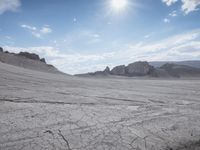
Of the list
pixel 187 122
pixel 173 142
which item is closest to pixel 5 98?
pixel 173 142

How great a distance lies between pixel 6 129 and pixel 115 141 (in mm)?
1996

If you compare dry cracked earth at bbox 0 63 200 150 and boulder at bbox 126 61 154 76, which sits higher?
boulder at bbox 126 61 154 76

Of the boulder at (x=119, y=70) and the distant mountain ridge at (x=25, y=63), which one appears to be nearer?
Answer: the distant mountain ridge at (x=25, y=63)

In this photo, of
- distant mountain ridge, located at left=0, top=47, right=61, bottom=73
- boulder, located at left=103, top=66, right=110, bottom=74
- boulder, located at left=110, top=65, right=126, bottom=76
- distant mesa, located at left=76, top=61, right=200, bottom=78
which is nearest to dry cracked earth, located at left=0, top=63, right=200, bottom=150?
distant mountain ridge, located at left=0, top=47, right=61, bottom=73

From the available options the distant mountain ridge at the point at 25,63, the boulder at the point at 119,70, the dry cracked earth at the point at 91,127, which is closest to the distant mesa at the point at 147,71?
the boulder at the point at 119,70

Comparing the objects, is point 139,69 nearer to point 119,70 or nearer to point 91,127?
point 119,70

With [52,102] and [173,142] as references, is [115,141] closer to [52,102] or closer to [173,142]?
[173,142]


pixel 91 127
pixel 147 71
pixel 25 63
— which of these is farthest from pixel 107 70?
pixel 91 127

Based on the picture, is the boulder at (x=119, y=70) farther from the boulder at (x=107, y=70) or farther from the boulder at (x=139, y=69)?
the boulder at (x=139, y=69)

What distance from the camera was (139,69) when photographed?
146ft

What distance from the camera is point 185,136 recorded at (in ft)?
12.3

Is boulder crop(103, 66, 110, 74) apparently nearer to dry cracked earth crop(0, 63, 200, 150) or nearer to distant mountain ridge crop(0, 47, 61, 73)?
distant mountain ridge crop(0, 47, 61, 73)

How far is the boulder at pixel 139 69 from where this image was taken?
4310cm

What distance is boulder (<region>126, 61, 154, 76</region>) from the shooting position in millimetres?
43103
